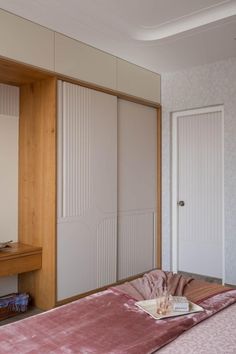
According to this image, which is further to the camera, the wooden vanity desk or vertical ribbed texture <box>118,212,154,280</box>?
vertical ribbed texture <box>118,212,154,280</box>

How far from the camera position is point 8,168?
3.66m

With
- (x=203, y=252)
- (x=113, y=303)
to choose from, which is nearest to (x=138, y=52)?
(x=203, y=252)

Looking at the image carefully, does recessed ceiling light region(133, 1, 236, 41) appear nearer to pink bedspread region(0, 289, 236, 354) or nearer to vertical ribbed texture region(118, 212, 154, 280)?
vertical ribbed texture region(118, 212, 154, 280)

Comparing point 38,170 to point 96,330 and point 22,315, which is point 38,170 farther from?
point 96,330

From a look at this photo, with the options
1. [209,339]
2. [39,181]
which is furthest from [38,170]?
[209,339]

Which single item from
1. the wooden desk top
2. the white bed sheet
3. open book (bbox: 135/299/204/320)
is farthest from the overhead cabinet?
the white bed sheet

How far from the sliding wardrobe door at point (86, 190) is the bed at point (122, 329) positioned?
4.76ft

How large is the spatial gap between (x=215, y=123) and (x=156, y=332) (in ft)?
10.3

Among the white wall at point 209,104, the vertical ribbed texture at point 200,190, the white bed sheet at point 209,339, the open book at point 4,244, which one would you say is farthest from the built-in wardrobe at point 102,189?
the white bed sheet at point 209,339

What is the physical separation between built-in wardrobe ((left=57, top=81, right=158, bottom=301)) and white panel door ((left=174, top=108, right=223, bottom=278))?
370 mm

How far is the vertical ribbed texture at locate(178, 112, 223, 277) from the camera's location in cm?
429

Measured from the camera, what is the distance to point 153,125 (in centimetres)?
472

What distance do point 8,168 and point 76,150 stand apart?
73cm

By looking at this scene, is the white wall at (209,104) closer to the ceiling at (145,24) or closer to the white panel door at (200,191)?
the white panel door at (200,191)
